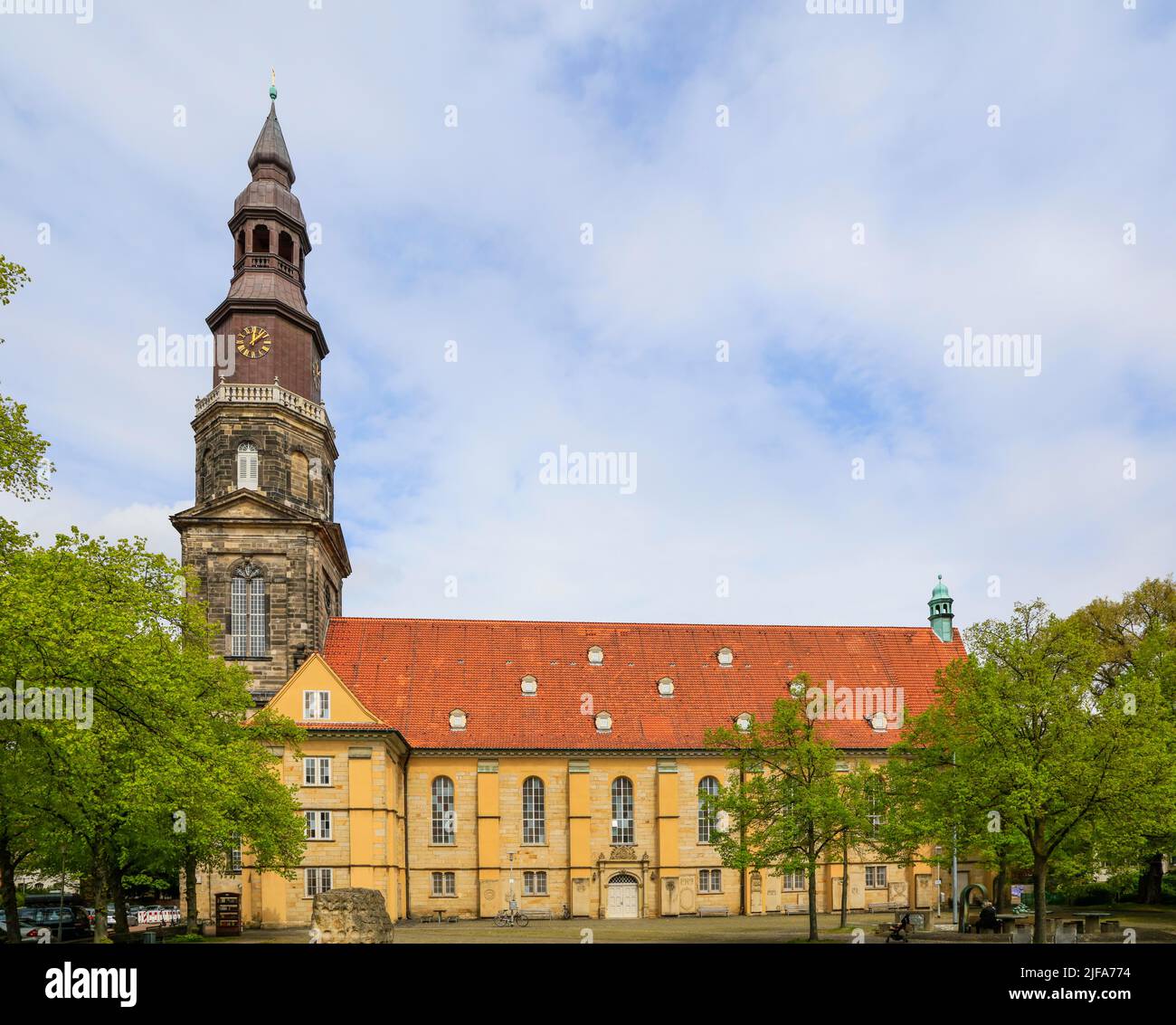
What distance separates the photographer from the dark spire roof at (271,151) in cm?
5872

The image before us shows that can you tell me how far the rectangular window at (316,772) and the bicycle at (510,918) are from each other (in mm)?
10285

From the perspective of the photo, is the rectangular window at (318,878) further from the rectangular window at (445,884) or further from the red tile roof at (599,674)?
the red tile roof at (599,674)

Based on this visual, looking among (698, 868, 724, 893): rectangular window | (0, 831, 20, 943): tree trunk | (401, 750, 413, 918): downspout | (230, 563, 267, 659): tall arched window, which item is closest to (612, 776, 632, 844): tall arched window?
(698, 868, 724, 893): rectangular window

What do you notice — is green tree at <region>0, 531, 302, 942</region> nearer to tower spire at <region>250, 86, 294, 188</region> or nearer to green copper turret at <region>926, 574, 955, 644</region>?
tower spire at <region>250, 86, 294, 188</region>

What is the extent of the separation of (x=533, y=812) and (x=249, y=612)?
57.1 feet

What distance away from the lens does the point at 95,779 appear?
27.7 m

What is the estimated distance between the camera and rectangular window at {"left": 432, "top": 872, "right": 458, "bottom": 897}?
5709 cm

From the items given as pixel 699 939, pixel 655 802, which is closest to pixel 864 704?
pixel 655 802

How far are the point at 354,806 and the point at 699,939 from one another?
1800 cm

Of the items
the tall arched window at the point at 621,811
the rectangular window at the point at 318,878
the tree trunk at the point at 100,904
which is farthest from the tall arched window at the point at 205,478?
the tall arched window at the point at 621,811

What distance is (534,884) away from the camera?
57906 mm

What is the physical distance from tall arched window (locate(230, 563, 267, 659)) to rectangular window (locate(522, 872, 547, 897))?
1724 centimetres

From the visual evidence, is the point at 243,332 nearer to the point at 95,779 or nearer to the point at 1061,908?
the point at 95,779
